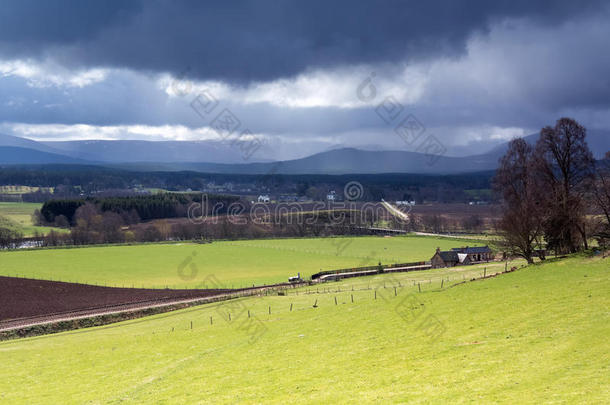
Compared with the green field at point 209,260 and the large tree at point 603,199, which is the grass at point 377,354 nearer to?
the large tree at point 603,199

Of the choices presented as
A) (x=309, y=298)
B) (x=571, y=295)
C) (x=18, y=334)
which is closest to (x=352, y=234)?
(x=309, y=298)

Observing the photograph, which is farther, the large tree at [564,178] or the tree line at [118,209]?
the tree line at [118,209]

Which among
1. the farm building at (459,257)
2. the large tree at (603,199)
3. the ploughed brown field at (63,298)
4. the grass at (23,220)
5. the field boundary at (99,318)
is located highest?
the grass at (23,220)

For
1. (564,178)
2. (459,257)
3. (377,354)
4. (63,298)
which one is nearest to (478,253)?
(459,257)

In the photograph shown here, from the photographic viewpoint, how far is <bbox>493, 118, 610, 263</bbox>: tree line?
4400cm

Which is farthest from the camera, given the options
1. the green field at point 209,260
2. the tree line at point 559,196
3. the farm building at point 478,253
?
the farm building at point 478,253

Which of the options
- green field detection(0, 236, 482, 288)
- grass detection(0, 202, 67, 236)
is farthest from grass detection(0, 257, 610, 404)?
grass detection(0, 202, 67, 236)

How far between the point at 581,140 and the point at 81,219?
464 ft

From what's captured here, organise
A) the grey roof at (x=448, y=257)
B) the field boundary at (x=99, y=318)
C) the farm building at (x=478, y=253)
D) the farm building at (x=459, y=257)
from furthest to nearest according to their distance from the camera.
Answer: the farm building at (x=478, y=253) → the grey roof at (x=448, y=257) → the farm building at (x=459, y=257) → the field boundary at (x=99, y=318)

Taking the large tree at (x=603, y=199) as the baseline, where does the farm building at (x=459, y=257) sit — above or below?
below

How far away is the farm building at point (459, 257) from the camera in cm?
7950

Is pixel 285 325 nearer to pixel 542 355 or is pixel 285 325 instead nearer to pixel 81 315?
pixel 542 355

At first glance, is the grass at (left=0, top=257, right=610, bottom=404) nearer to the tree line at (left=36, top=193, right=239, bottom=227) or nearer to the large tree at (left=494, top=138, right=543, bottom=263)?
the large tree at (left=494, top=138, right=543, bottom=263)

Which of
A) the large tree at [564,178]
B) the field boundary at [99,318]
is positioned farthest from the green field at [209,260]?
the large tree at [564,178]
